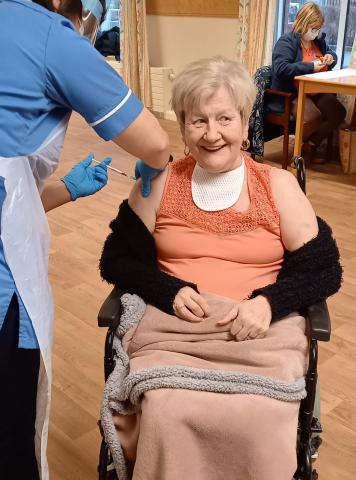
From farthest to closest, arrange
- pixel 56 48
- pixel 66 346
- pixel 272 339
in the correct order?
pixel 66 346, pixel 272 339, pixel 56 48

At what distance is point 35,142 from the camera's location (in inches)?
44.6

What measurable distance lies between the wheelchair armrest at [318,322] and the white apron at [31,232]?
57 centimetres

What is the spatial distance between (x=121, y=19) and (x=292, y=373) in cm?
604

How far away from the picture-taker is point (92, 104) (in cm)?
111

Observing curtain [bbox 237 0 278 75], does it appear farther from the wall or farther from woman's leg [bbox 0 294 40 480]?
woman's leg [bbox 0 294 40 480]

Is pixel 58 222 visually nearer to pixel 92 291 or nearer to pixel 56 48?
pixel 92 291

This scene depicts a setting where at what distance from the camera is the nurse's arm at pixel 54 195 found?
154 centimetres

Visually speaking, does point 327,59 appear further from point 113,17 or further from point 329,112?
point 113,17

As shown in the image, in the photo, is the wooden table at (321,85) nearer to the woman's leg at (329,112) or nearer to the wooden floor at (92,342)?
the woman's leg at (329,112)

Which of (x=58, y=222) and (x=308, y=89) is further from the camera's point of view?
(x=308, y=89)

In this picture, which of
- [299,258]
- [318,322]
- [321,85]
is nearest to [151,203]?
[299,258]

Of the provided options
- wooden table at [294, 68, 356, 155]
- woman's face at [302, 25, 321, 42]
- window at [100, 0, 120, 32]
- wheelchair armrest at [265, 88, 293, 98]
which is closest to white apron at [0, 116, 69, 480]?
wooden table at [294, 68, 356, 155]

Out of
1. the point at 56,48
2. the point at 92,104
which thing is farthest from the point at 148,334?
the point at 56,48

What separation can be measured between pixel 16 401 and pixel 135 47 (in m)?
5.91
